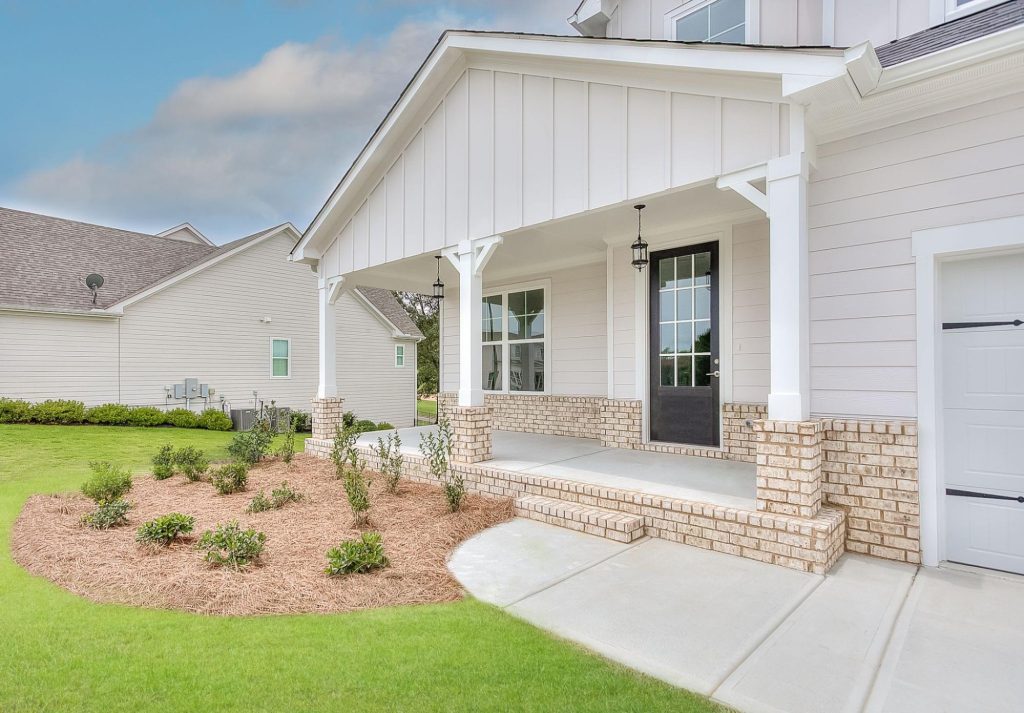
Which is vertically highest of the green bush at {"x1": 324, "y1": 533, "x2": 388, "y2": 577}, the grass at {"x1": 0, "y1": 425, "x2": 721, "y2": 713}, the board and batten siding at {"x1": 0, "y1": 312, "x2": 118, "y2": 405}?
the board and batten siding at {"x1": 0, "y1": 312, "x2": 118, "y2": 405}

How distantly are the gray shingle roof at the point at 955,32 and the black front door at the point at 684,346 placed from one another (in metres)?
2.53

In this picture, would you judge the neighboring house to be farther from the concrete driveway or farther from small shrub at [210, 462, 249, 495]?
the concrete driveway

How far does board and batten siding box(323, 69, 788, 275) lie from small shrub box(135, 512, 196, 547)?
4.12 metres

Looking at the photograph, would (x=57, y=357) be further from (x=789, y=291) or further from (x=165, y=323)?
(x=789, y=291)

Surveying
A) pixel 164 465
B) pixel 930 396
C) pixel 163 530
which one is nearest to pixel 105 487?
pixel 164 465

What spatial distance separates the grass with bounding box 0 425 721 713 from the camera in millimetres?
2176

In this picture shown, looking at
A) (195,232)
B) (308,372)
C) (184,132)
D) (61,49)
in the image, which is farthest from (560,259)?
(184,132)

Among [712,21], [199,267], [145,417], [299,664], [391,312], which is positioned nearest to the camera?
[299,664]

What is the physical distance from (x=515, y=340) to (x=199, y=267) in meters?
10.6

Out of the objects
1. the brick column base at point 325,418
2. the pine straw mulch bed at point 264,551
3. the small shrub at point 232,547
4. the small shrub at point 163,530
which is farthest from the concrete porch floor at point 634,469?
the small shrub at point 163,530

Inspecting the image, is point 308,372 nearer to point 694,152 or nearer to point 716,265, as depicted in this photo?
point 716,265

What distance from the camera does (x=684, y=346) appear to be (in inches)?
261

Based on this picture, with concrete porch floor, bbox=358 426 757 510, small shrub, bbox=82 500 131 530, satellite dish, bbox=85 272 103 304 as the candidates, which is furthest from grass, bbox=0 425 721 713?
satellite dish, bbox=85 272 103 304

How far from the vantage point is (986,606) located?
10.1ft
